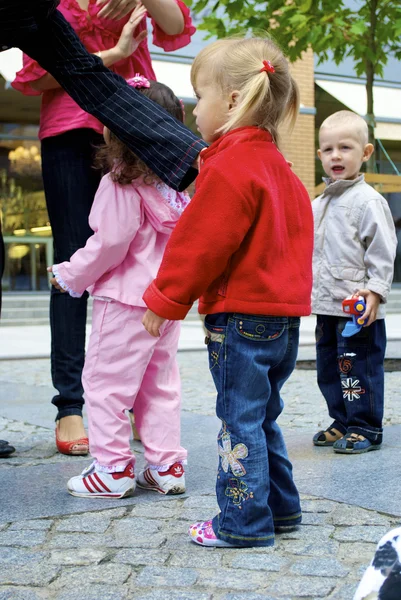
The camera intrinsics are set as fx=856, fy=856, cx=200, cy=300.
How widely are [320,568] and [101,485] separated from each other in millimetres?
957

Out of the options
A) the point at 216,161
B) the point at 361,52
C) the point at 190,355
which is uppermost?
the point at 361,52

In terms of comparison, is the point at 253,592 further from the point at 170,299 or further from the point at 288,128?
the point at 288,128

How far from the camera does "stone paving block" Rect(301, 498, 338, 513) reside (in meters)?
2.61

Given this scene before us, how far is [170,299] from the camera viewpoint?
2.22 metres

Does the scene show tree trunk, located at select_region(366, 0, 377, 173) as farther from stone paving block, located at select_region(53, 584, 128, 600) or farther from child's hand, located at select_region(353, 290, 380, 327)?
stone paving block, located at select_region(53, 584, 128, 600)

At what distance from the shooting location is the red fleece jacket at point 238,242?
2.19 meters

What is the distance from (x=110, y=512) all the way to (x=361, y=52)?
23.1 feet

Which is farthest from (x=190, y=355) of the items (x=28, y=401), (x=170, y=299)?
(x=170, y=299)

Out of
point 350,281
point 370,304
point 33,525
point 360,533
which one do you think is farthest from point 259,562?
point 350,281

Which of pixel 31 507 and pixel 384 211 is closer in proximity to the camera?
pixel 31 507

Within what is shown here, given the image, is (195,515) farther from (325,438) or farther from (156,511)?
(325,438)

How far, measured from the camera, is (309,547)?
A: 2.25 metres

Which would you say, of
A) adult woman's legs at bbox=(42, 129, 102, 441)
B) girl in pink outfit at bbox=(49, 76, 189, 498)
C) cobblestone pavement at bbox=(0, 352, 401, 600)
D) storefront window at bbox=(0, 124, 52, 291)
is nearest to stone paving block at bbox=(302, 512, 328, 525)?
cobblestone pavement at bbox=(0, 352, 401, 600)

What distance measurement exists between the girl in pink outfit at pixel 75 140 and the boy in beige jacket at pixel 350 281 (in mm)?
→ 887
